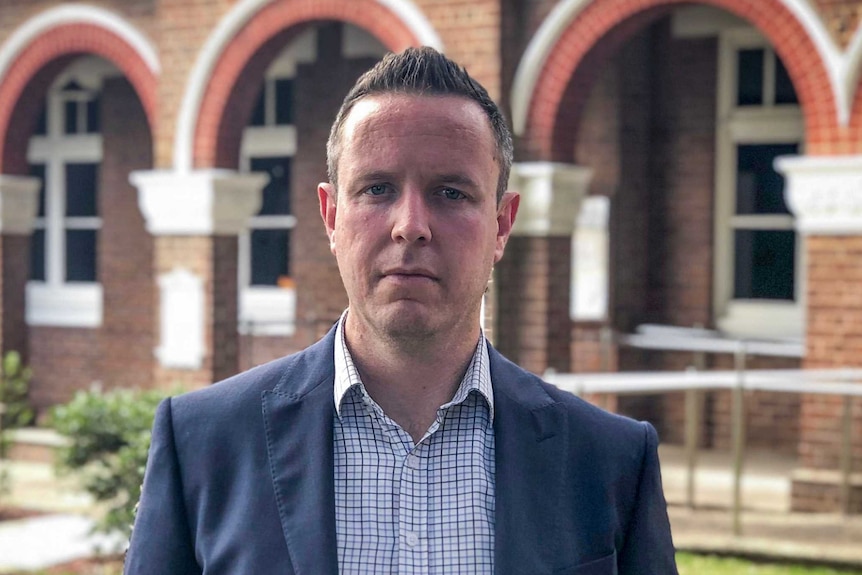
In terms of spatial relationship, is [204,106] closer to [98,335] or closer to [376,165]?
[98,335]

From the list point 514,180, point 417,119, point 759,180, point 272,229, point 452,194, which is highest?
point 759,180

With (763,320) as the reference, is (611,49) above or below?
above

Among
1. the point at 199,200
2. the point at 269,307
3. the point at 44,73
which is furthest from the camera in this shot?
the point at 269,307

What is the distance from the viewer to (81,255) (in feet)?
44.4

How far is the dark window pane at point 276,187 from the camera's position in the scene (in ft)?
41.0

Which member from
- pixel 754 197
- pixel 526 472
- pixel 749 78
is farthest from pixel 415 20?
pixel 526 472

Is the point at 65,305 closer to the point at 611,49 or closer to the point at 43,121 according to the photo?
the point at 43,121

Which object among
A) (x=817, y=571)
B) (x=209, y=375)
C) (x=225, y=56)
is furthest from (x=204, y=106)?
(x=817, y=571)

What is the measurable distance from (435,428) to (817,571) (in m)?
5.71

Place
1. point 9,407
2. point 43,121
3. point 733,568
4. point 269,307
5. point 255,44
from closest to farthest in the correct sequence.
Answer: point 733,568 < point 255,44 < point 9,407 < point 269,307 < point 43,121

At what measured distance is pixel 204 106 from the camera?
10.0 meters

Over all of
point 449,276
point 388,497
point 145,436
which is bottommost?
point 145,436

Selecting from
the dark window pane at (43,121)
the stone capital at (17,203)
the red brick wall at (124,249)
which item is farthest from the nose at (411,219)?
the dark window pane at (43,121)

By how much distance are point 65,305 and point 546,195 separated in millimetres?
6461
